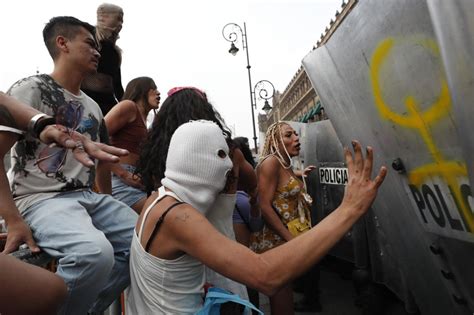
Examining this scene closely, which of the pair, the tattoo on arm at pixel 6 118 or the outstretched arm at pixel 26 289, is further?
the tattoo on arm at pixel 6 118

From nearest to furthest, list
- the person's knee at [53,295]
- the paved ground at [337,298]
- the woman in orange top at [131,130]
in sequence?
the person's knee at [53,295] → the woman in orange top at [131,130] → the paved ground at [337,298]

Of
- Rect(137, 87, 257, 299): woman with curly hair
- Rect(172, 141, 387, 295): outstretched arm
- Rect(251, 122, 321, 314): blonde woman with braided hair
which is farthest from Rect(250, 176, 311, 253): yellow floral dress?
Rect(172, 141, 387, 295): outstretched arm

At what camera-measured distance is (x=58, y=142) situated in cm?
135

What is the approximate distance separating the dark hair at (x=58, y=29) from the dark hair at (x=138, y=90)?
855mm

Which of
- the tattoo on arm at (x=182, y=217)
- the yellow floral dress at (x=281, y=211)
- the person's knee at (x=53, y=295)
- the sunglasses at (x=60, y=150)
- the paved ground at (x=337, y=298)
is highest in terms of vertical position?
the sunglasses at (x=60, y=150)

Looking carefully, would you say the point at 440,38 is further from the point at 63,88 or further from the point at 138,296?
the point at 63,88

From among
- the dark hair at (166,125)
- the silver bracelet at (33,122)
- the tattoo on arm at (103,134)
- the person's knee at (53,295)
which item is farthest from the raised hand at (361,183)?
the tattoo on arm at (103,134)

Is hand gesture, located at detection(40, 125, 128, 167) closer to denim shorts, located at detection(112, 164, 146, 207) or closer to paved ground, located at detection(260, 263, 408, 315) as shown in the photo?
denim shorts, located at detection(112, 164, 146, 207)

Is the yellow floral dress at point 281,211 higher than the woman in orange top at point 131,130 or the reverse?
the reverse

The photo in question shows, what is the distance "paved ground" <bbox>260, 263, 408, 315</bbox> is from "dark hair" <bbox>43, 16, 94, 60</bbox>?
3285 mm

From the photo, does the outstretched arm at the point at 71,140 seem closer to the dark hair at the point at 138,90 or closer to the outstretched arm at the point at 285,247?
the outstretched arm at the point at 285,247

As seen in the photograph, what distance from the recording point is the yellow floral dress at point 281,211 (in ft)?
10.8

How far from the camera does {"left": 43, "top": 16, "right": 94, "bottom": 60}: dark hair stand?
2.22m

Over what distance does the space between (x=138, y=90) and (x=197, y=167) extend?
1862 millimetres
